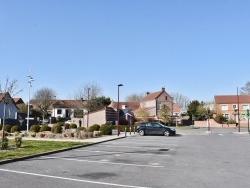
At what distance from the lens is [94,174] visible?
9.37 meters

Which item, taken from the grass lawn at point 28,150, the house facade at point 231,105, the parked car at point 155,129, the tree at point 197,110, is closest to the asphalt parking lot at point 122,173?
the grass lawn at point 28,150

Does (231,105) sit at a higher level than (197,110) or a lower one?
higher

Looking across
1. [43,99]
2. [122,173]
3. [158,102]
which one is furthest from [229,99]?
[122,173]

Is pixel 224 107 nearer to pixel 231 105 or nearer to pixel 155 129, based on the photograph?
pixel 231 105

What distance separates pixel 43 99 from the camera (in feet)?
260

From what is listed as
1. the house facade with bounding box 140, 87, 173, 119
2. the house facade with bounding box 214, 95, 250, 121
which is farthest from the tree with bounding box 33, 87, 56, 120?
the house facade with bounding box 214, 95, 250, 121

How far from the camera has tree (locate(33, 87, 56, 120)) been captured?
256ft

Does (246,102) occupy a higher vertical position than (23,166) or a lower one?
higher

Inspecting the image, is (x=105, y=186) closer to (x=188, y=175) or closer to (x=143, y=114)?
(x=188, y=175)

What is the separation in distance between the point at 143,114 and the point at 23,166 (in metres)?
55.0

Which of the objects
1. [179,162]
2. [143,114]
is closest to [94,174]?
[179,162]

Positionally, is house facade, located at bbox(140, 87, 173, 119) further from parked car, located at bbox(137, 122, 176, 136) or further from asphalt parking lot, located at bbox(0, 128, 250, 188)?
asphalt parking lot, located at bbox(0, 128, 250, 188)

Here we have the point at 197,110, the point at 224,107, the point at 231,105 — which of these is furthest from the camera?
the point at 224,107

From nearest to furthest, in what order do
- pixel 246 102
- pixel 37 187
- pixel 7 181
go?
pixel 37 187, pixel 7 181, pixel 246 102
